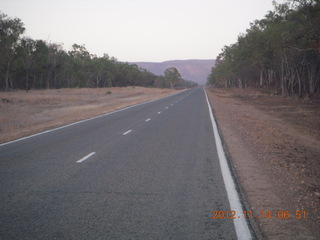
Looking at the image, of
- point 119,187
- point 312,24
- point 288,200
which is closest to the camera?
point 288,200

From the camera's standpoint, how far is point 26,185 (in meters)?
6.38

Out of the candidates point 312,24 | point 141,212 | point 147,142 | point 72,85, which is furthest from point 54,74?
point 141,212

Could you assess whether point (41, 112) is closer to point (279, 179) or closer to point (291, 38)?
point (291, 38)

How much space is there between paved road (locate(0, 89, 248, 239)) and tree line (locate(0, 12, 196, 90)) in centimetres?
A: 6375

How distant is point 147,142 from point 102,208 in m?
6.40

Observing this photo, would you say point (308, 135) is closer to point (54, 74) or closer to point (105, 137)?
point (105, 137)

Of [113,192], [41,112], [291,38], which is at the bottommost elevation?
[41,112]

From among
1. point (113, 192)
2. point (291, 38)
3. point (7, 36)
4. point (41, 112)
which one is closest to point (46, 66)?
point (7, 36)

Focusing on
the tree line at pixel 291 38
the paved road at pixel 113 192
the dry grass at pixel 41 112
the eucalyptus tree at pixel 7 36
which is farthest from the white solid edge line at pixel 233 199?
the eucalyptus tree at pixel 7 36
